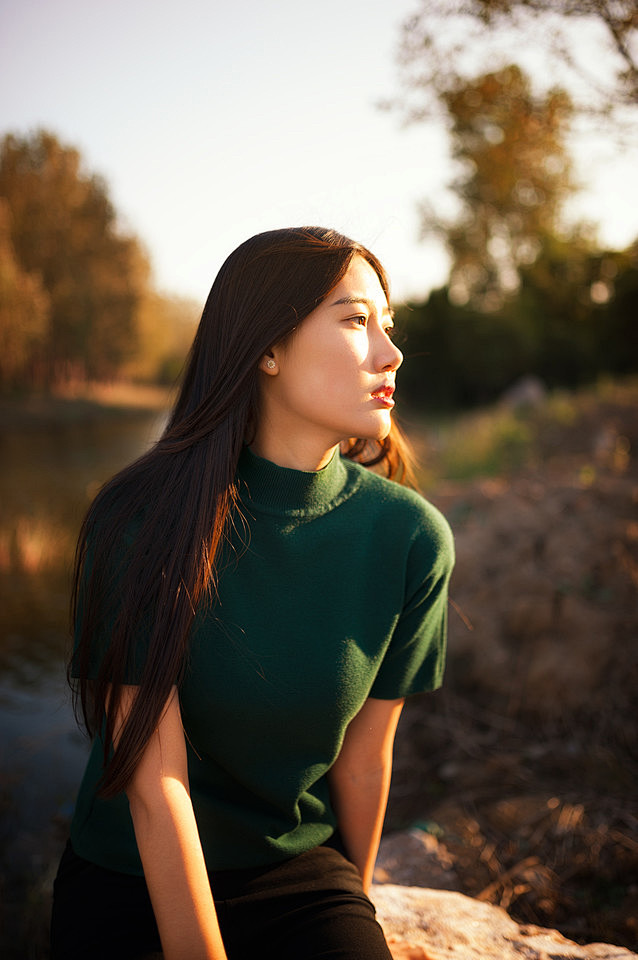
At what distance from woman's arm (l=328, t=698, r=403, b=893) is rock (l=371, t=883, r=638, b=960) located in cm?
17

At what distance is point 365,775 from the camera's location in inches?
72.6

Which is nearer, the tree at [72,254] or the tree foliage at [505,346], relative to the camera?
the tree foliage at [505,346]

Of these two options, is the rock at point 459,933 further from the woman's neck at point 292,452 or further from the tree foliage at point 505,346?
the tree foliage at point 505,346

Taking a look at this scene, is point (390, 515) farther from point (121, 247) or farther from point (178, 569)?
point (121, 247)

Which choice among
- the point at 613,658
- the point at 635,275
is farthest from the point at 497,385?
the point at 613,658

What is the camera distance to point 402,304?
77.3 inches

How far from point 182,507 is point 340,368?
1.67 ft

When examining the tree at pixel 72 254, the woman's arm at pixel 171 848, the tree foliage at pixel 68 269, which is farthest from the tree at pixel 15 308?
the woman's arm at pixel 171 848

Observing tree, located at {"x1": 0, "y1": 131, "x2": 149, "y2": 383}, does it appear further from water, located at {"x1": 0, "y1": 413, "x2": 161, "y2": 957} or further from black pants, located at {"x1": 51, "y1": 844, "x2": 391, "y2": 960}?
black pants, located at {"x1": 51, "y1": 844, "x2": 391, "y2": 960}

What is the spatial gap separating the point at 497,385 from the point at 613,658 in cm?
1847

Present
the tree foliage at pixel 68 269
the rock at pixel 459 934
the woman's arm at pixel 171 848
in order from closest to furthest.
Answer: the woman's arm at pixel 171 848, the rock at pixel 459 934, the tree foliage at pixel 68 269

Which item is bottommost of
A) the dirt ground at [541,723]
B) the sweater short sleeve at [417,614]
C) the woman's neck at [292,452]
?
the dirt ground at [541,723]

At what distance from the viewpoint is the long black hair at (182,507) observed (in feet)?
4.90

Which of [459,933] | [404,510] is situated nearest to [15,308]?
[404,510]
